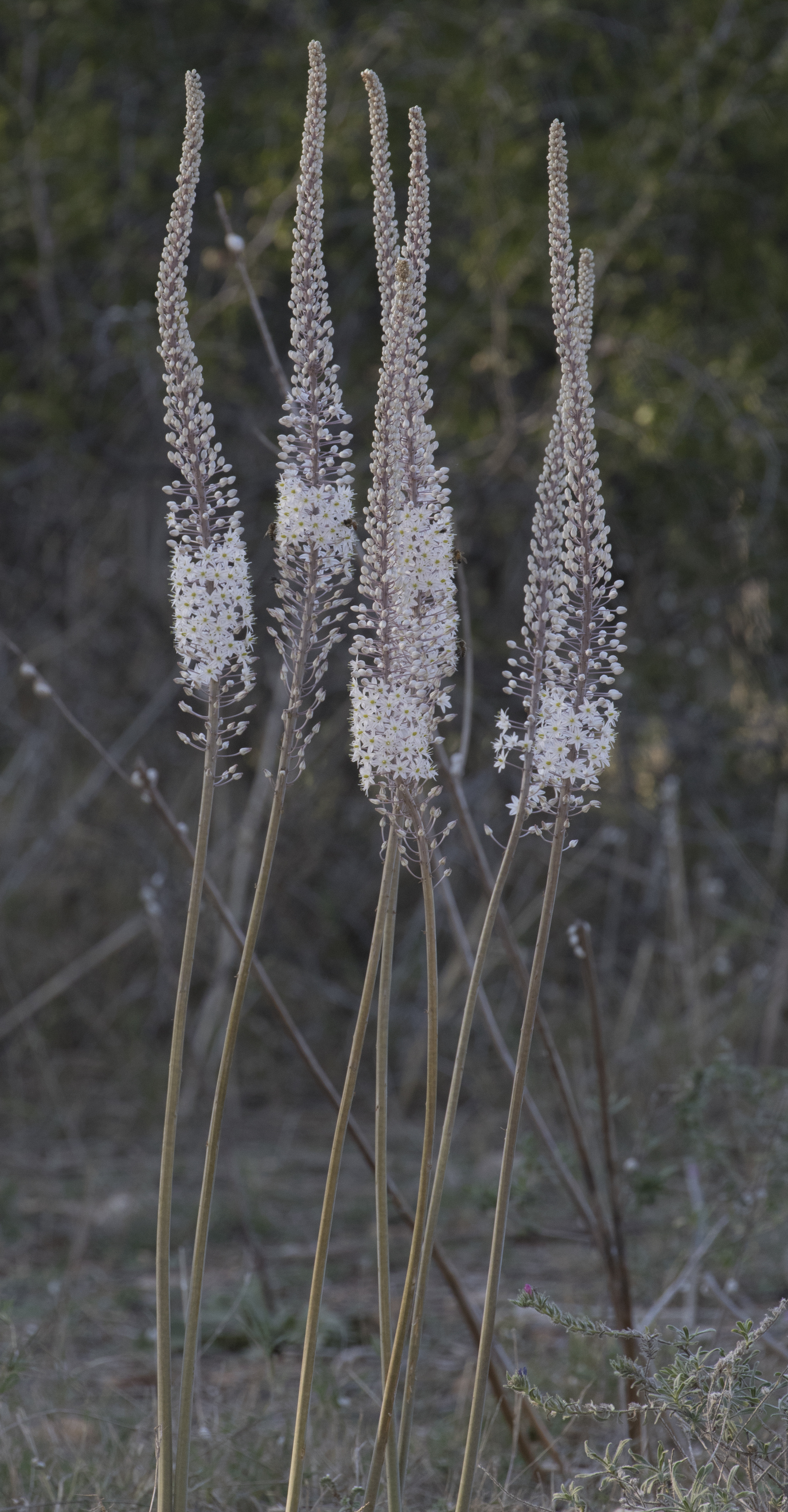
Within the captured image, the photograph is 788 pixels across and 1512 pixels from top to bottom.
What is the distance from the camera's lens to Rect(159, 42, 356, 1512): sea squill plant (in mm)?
1880

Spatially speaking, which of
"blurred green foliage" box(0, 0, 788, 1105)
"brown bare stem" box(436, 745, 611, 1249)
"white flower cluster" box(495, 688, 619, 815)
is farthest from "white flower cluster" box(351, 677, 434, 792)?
"blurred green foliage" box(0, 0, 788, 1105)

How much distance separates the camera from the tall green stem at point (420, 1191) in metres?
1.84

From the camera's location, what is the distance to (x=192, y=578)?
6.31ft

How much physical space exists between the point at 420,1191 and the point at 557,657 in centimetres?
74

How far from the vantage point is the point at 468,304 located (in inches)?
296

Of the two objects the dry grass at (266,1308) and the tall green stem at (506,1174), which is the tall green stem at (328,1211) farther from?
the dry grass at (266,1308)

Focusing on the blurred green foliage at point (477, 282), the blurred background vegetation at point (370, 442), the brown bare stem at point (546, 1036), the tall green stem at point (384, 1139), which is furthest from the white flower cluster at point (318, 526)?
the blurred green foliage at point (477, 282)

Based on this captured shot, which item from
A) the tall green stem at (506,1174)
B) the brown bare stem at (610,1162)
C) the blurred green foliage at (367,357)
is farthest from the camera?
the blurred green foliage at (367,357)

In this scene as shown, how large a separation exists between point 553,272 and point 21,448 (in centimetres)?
658

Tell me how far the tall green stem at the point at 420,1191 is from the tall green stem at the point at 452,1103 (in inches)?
0.6

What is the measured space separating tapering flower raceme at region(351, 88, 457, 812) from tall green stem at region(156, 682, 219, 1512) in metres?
0.20

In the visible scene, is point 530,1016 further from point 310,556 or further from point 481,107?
point 481,107

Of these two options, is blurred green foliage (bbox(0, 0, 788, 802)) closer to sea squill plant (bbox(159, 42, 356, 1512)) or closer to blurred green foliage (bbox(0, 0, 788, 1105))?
blurred green foliage (bbox(0, 0, 788, 1105))

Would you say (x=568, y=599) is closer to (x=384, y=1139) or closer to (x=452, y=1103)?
(x=452, y=1103)
